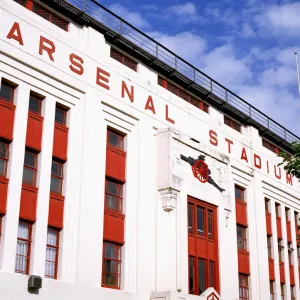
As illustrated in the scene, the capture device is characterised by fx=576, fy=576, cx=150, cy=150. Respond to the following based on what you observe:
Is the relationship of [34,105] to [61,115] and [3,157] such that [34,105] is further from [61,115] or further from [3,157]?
[3,157]

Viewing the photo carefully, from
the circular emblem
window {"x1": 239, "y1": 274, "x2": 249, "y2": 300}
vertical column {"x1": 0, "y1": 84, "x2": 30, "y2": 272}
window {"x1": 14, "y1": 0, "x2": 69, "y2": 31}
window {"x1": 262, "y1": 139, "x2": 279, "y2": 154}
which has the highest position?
window {"x1": 14, "y1": 0, "x2": 69, "y2": 31}

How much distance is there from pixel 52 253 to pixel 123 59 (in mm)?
12089

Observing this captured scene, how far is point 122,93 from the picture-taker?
3041 cm

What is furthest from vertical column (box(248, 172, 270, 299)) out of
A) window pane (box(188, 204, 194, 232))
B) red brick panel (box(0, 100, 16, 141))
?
red brick panel (box(0, 100, 16, 141))

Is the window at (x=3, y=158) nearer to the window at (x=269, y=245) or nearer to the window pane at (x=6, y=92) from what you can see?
the window pane at (x=6, y=92)

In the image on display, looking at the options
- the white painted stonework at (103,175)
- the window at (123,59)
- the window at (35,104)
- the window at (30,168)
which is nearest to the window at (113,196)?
the white painted stonework at (103,175)

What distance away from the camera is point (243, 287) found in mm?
35406

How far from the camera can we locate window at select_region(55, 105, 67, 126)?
2730 cm

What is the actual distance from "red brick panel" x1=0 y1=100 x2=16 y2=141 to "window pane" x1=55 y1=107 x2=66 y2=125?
2798mm

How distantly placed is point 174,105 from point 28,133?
36.2 ft

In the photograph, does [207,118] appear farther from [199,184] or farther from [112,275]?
[112,275]

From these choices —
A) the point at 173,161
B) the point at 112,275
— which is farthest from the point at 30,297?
the point at 173,161

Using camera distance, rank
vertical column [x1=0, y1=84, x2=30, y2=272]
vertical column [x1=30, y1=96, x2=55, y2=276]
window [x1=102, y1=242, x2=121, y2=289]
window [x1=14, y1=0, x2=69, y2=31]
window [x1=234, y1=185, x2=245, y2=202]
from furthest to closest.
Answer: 1. window [x1=234, y1=185, x2=245, y2=202]
2. window [x1=14, y1=0, x2=69, y2=31]
3. window [x1=102, y1=242, x2=121, y2=289]
4. vertical column [x1=30, y1=96, x2=55, y2=276]
5. vertical column [x1=0, y1=84, x2=30, y2=272]

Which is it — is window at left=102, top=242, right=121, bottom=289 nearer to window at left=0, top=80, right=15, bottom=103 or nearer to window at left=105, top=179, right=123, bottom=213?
window at left=105, top=179, right=123, bottom=213
